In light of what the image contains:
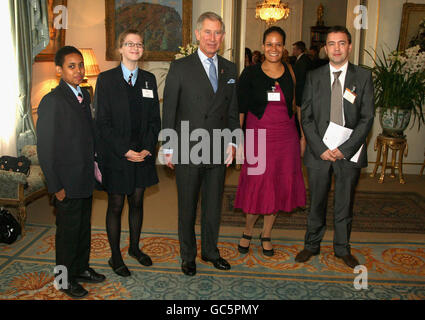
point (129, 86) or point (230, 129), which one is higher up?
point (129, 86)

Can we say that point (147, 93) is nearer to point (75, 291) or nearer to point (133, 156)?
point (133, 156)

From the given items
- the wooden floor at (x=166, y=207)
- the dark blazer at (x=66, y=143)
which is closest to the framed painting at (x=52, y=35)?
the wooden floor at (x=166, y=207)

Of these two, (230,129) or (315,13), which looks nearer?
(230,129)

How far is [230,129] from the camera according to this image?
3207 mm

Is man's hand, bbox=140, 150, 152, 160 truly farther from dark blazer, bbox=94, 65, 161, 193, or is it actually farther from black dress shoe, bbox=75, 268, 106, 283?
black dress shoe, bbox=75, 268, 106, 283

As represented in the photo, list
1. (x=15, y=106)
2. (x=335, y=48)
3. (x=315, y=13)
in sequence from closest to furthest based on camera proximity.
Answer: (x=335, y=48) → (x=15, y=106) → (x=315, y=13)

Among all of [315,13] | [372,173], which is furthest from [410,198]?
[315,13]

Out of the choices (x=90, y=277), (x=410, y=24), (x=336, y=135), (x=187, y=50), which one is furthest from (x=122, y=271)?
(x=410, y=24)

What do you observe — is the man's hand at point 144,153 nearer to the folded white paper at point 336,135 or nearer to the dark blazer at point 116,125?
the dark blazer at point 116,125

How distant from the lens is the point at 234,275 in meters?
3.27

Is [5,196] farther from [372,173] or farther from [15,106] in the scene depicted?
[372,173]

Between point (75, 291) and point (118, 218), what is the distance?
1.89ft
